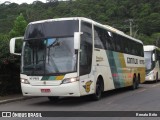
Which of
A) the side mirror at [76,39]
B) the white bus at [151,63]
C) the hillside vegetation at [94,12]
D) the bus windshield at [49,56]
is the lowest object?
the white bus at [151,63]

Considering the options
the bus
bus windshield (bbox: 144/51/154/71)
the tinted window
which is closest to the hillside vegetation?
bus windshield (bbox: 144/51/154/71)

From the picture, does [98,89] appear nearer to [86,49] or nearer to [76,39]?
[86,49]

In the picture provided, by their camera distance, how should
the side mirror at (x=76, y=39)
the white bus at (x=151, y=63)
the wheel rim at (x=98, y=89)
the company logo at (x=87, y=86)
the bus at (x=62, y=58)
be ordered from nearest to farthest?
the side mirror at (x=76, y=39) < the bus at (x=62, y=58) < the company logo at (x=87, y=86) < the wheel rim at (x=98, y=89) < the white bus at (x=151, y=63)

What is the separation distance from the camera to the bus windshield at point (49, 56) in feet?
45.4

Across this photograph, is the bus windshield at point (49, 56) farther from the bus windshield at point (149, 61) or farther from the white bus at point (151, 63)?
the bus windshield at point (149, 61)

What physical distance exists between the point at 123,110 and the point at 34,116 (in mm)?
3305

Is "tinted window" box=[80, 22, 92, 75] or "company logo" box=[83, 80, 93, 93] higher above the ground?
"tinted window" box=[80, 22, 92, 75]

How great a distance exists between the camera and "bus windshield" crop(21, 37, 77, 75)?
1383 cm

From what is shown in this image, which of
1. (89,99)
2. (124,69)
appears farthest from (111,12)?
(89,99)

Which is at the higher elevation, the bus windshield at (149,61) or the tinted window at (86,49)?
the tinted window at (86,49)

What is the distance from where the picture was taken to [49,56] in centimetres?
1406

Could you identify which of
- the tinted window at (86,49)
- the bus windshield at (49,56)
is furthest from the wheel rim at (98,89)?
the bus windshield at (49,56)

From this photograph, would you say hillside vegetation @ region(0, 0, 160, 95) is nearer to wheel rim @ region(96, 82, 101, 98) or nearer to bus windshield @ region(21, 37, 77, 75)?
wheel rim @ region(96, 82, 101, 98)

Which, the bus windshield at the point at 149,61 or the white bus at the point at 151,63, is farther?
the bus windshield at the point at 149,61
